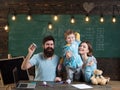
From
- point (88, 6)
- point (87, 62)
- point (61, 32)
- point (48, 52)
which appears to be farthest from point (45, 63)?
point (88, 6)

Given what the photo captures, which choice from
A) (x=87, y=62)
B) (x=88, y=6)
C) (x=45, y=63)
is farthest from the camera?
(x=88, y=6)

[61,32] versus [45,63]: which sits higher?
[61,32]

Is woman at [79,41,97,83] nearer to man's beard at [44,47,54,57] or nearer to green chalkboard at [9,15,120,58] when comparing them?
man's beard at [44,47,54,57]

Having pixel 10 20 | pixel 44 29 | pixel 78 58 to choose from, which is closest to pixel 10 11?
pixel 10 20

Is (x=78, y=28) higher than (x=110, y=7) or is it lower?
lower

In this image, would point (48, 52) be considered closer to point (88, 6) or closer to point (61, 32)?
point (61, 32)

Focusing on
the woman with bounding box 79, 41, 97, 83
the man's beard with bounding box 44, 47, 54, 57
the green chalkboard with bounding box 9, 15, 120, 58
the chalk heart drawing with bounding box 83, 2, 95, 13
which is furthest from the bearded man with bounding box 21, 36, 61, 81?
the chalk heart drawing with bounding box 83, 2, 95, 13

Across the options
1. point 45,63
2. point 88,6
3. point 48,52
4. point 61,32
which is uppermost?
point 88,6

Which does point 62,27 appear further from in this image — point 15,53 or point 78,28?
point 15,53

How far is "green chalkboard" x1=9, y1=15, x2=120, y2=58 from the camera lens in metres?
7.75

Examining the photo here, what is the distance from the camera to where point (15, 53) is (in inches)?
309

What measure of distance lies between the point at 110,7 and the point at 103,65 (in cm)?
158

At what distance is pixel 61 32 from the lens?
307 inches

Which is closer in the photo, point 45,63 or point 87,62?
point 87,62
